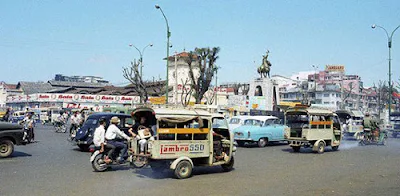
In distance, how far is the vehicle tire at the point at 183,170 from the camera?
10484mm

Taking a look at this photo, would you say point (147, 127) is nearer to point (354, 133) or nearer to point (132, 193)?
point (132, 193)

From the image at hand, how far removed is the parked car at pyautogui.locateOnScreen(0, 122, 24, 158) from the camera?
1417 centimetres

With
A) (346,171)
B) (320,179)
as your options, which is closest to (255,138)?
(346,171)

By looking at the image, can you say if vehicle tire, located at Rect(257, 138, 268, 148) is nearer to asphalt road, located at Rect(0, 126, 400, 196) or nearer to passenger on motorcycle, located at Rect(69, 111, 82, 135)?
asphalt road, located at Rect(0, 126, 400, 196)

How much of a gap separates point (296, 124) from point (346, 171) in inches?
277

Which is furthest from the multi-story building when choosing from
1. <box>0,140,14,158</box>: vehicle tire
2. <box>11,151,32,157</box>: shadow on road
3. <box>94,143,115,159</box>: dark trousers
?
<box>94,143,115,159</box>: dark trousers

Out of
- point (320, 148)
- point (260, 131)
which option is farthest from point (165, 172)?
point (260, 131)

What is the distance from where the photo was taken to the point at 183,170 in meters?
10.7

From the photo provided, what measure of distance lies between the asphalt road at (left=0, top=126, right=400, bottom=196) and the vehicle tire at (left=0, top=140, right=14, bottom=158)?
26 cm

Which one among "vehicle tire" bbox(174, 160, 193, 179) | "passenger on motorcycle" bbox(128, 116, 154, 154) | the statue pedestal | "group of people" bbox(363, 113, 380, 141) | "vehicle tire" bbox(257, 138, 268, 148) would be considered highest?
the statue pedestal

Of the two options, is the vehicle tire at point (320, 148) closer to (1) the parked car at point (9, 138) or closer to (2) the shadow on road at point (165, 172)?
(2) the shadow on road at point (165, 172)

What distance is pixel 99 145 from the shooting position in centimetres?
1143

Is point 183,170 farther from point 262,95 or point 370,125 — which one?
point 262,95

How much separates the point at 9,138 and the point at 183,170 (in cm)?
751
